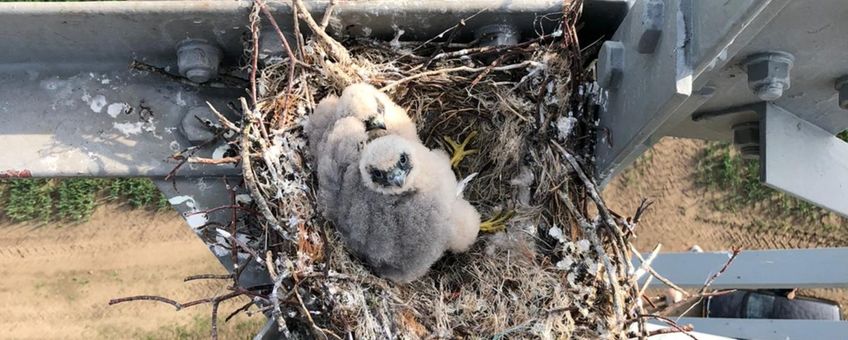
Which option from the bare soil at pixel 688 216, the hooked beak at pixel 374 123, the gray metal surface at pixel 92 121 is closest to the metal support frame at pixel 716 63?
the hooked beak at pixel 374 123

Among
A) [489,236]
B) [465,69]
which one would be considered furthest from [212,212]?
[489,236]

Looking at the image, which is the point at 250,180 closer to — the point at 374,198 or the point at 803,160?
the point at 374,198

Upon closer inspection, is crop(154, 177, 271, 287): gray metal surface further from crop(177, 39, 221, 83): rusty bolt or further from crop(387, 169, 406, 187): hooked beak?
crop(387, 169, 406, 187): hooked beak

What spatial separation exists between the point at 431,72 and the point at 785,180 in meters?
1.39

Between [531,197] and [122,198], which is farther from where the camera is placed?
[122,198]

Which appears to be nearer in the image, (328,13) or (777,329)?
(328,13)

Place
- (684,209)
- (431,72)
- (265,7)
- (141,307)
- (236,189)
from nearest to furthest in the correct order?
1. (265,7)
2. (236,189)
3. (431,72)
4. (141,307)
5. (684,209)

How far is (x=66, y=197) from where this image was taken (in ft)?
19.0

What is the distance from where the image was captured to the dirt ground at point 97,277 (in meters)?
5.70

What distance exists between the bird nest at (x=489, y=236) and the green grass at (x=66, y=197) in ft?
10.4

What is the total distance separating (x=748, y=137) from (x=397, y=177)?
1283 mm

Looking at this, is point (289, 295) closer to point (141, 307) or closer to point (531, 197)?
point (531, 197)

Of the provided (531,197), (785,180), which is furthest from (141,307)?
(785,180)

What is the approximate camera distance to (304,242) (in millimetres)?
2896
